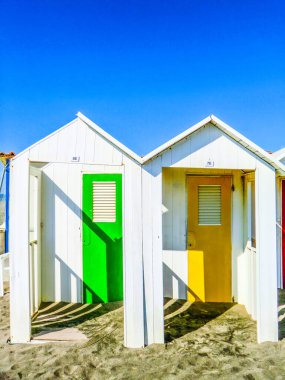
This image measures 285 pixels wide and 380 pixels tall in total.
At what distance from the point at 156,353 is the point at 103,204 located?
302 centimetres

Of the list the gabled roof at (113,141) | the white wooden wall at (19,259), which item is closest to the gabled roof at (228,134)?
the gabled roof at (113,141)

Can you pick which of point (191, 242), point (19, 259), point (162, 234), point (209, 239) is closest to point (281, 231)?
point (209, 239)

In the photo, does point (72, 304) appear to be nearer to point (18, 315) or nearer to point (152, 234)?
point (18, 315)

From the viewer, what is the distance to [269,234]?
4.47m

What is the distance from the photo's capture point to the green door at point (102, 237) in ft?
20.2

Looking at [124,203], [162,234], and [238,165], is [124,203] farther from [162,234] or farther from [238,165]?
[238,165]

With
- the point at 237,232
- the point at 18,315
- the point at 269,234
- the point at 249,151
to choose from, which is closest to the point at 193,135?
the point at 249,151

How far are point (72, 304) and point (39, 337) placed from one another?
1.59m

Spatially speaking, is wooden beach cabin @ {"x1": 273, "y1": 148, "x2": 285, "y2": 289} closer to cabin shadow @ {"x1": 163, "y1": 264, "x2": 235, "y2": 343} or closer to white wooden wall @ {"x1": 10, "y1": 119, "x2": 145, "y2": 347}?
cabin shadow @ {"x1": 163, "y1": 264, "x2": 235, "y2": 343}

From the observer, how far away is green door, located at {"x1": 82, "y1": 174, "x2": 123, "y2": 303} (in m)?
6.15

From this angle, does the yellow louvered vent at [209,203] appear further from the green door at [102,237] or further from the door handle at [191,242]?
the green door at [102,237]

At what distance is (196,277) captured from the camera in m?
6.08

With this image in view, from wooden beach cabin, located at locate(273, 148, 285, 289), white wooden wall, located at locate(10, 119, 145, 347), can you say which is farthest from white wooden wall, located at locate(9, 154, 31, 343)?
wooden beach cabin, located at locate(273, 148, 285, 289)

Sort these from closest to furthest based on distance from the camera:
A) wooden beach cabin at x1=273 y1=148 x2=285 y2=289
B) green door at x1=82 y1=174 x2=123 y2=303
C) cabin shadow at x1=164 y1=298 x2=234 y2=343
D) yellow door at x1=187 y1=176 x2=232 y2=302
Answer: cabin shadow at x1=164 y1=298 x2=234 y2=343
yellow door at x1=187 y1=176 x2=232 y2=302
green door at x1=82 y1=174 x2=123 y2=303
wooden beach cabin at x1=273 y1=148 x2=285 y2=289
